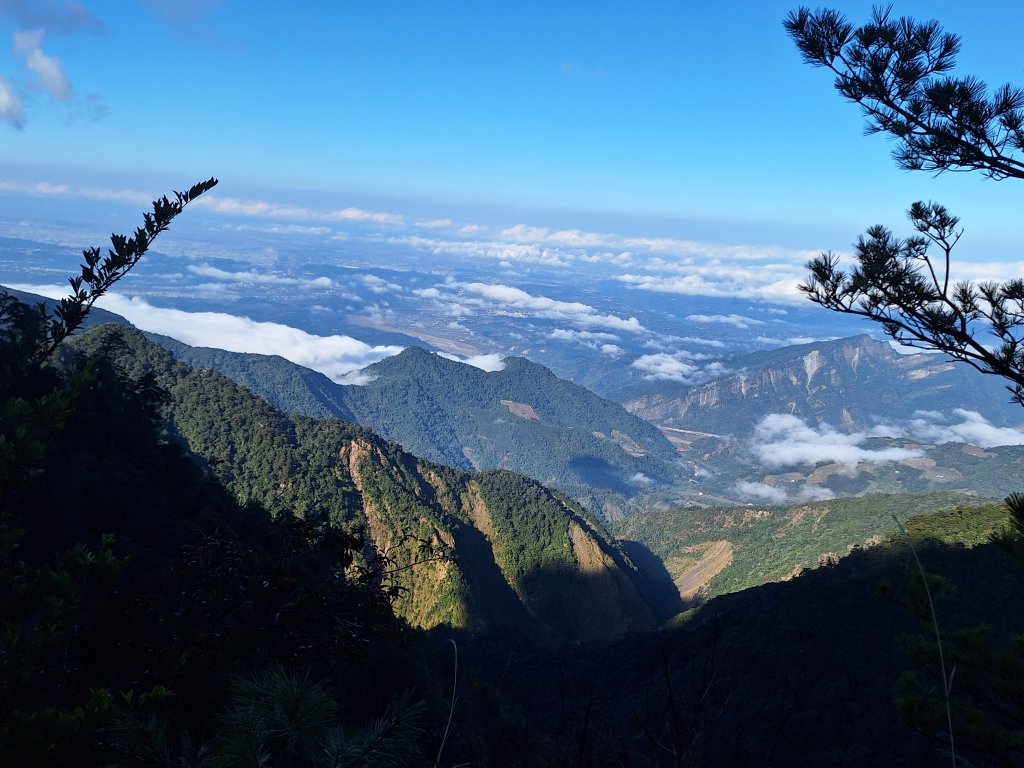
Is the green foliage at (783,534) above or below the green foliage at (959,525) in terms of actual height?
below

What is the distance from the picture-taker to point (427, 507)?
3423 inches

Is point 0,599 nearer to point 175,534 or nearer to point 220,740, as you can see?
point 220,740

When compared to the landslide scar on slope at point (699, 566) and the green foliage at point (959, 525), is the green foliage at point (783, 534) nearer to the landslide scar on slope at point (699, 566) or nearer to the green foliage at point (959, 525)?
the landslide scar on slope at point (699, 566)

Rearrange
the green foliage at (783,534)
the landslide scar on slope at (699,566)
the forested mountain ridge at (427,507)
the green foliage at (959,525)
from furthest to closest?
the landslide scar on slope at (699,566)
the green foliage at (783,534)
the forested mountain ridge at (427,507)
the green foliage at (959,525)

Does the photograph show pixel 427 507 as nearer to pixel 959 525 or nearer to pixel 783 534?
pixel 959 525

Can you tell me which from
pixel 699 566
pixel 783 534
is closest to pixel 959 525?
pixel 783 534

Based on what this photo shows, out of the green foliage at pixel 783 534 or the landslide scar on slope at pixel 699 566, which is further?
the landslide scar on slope at pixel 699 566

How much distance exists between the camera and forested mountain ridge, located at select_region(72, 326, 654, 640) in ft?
238

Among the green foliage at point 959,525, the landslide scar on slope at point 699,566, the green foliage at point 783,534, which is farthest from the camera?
the landslide scar on slope at point 699,566

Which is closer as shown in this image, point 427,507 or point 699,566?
point 427,507

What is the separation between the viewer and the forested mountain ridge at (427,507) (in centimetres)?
7262

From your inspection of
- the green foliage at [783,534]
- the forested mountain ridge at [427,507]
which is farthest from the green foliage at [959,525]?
the forested mountain ridge at [427,507]

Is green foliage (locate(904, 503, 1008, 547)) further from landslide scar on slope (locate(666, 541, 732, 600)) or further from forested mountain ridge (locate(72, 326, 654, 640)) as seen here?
landslide scar on slope (locate(666, 541, 732, 600))

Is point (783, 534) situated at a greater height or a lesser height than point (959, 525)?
lesser
